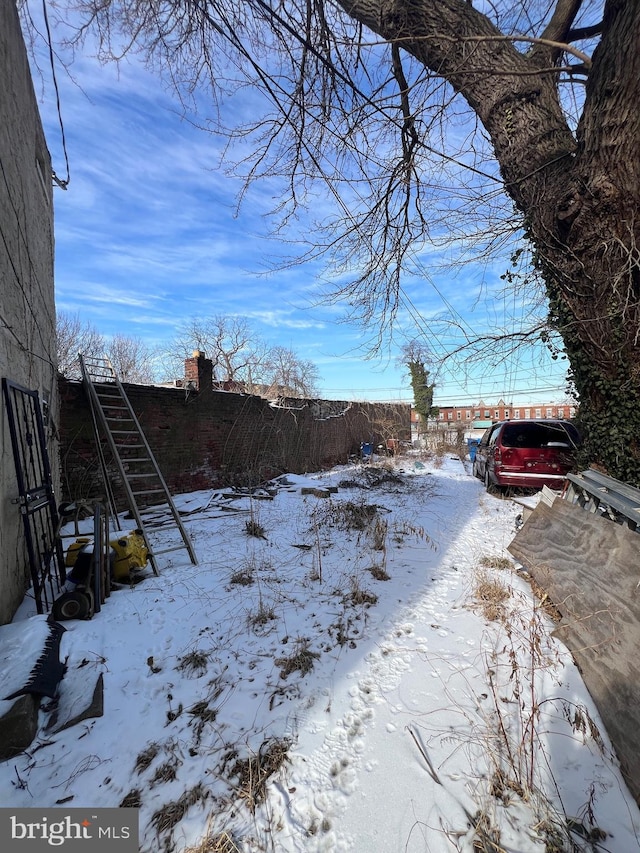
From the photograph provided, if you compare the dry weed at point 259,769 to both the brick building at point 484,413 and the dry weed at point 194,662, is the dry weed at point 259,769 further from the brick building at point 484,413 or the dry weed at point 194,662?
the brick building at point 484,413

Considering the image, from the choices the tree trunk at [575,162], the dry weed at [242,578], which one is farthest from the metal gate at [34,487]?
the tree trunk at [575,162]

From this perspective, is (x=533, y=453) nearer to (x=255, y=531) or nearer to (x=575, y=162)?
(x=575, y=162)

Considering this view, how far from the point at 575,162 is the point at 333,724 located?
470 cm

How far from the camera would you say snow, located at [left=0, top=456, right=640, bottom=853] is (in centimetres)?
143

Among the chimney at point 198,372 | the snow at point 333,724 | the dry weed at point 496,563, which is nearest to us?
the snow at point 333,724

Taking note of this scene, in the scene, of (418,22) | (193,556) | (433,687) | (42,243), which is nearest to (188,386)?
(42,243)

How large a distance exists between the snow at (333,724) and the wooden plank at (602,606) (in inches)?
4.5

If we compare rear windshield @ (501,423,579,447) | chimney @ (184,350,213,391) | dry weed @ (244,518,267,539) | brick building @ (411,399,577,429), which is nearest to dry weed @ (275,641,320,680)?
dry weed @ (244,518,267,539)

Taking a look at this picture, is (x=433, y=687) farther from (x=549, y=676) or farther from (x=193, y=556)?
(x=193, y=556)

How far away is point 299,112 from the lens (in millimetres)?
3672

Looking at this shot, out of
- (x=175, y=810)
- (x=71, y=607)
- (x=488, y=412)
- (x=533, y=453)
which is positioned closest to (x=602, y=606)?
(x=175, y=810)

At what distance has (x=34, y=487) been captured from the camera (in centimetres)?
342

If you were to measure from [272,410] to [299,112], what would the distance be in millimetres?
7140

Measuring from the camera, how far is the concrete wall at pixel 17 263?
2770 millimetres
